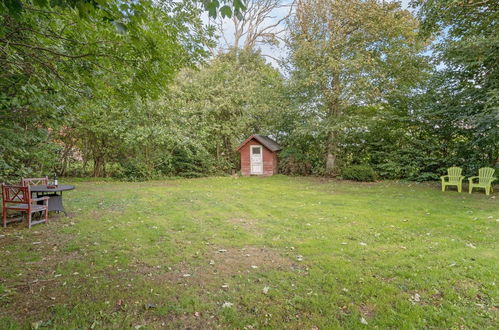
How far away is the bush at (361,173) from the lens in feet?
40.9

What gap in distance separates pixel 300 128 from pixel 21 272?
11607 millimetres

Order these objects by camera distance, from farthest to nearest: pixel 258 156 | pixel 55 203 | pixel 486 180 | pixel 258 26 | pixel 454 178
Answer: pixel 258 26, pixel 258 156, pixel 454 178, pixel 486 180, pixel 55 203

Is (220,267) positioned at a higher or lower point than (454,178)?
lower

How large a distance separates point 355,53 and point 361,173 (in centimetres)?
539

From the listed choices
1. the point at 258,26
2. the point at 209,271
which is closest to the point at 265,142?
the point at 258,26

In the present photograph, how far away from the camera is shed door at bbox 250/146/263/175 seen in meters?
15.5

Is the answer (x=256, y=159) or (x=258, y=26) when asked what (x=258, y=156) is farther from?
(x=258, y=26)

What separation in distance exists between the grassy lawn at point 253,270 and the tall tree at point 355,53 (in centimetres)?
727

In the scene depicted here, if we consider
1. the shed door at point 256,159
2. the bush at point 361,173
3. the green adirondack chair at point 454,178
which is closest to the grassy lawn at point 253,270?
the green adirondack chair at point 454,178

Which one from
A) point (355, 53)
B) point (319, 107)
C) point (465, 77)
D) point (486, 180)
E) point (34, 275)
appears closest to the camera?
point (34, 275)

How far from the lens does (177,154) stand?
15.7 metres

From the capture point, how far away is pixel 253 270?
3496mm

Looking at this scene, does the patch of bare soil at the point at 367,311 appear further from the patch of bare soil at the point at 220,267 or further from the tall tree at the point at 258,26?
the tall tree at the point at 258,26

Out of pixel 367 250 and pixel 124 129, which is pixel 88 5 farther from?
pixel 124 129
